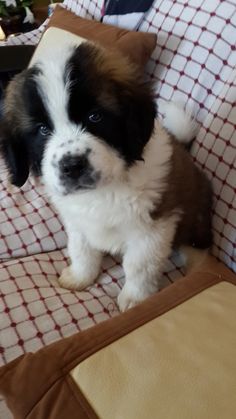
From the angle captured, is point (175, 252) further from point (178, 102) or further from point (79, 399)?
point (79, 399)

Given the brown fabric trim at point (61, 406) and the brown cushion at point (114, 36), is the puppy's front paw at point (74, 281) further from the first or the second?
the brown cushion at point (114, 36)

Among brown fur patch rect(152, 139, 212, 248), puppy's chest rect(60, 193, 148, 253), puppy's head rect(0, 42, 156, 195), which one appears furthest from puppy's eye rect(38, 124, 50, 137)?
brown fur patch rect(152, 139, 212, 248)

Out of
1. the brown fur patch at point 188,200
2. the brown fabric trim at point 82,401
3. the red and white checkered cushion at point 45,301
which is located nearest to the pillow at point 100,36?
the brown fur patch at point 188,200

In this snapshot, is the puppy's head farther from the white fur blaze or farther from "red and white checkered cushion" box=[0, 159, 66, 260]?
"red and white checkered cushion" box=[0, 159, 66, 260]

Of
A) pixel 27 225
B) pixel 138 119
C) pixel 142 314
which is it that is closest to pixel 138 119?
pixel 138 119

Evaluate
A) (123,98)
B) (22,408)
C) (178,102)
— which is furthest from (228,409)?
(178,102)
